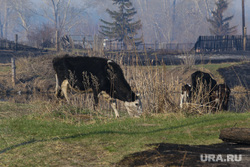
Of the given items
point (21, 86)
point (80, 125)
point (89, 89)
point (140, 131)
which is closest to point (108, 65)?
point (89, 89)

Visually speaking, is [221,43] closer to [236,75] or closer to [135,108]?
[236,75]

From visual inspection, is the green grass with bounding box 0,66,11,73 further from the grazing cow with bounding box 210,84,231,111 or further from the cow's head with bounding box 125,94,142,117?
the grazing cow with bounding box 210,84,231,111

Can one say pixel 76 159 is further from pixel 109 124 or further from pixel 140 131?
pixel 109 124

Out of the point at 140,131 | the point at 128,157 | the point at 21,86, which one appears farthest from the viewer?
the point at 21,86

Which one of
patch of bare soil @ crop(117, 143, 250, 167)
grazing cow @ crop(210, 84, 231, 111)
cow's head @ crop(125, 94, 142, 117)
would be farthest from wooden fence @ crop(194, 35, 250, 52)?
patch of bare soil @ crop(117, 143, 250, 167)

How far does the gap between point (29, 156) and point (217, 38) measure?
154ft

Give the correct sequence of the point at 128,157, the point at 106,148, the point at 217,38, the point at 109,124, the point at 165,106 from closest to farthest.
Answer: the point at 128,157, the point at 106,148, the point at 109,124, the point at 165,106, the point at 217,38

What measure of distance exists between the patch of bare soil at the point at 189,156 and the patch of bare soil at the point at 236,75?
20.8m

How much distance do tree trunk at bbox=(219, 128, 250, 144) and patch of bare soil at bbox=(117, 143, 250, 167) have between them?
0.22 m

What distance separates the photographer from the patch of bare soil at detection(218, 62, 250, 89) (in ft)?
90.2

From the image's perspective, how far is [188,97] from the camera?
1315 cm

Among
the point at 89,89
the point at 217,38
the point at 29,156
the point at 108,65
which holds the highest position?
the point at 217,38

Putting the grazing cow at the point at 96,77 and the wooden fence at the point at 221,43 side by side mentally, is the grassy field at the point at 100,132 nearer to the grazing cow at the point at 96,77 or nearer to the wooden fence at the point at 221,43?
the grazing cow at the point at 96,77

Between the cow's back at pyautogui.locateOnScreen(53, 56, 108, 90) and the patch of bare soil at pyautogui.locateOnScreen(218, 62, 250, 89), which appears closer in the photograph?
the cow's back at pyautogui.locateOnScreen(53, 56, 108, 90)
